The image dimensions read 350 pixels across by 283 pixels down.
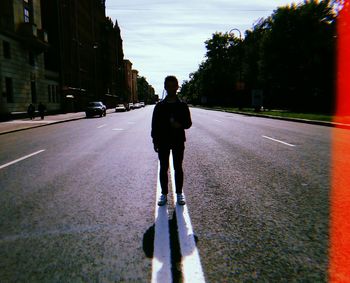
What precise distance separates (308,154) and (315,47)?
34.3m

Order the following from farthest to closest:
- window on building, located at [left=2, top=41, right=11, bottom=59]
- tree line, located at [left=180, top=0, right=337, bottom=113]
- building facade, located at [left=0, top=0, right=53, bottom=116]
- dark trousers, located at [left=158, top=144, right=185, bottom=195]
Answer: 1. tree line, located at [left=180, top=0, right=337, bottom=113]
2. window on building, located at [left=2, top=41, right=11, bottom=59]
3. building facade, located at [left=0, top=0, right=53, bottom=116]
4. dark trousers, located at [left=158, top=144, right=185, bottom=195]

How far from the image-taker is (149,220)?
409 centimetres

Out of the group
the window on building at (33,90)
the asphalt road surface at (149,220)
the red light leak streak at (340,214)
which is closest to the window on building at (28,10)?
the window on building at (33,90)

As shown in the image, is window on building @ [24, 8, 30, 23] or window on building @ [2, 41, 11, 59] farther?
window on building @ [24, 8, 30, 23]

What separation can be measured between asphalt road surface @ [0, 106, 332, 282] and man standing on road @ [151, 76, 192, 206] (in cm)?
40

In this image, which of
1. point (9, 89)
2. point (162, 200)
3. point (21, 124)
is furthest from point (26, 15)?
point (162, 200)

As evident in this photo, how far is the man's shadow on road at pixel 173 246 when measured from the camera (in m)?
2.83

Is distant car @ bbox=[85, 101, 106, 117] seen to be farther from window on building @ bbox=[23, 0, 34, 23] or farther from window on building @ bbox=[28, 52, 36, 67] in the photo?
window on building @ bbox=[23, 0, 34, 23]

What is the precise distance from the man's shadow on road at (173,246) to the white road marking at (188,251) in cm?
3

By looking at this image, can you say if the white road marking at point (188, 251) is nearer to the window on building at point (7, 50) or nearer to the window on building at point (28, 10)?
the window on building at point (7, 50)

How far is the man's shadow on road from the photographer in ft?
9.27

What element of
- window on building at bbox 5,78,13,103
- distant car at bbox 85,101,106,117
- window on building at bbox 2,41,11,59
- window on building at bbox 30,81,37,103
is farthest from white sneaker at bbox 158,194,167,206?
window on building at bbox 30,81,37,103

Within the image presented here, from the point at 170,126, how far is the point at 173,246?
6.14 feet

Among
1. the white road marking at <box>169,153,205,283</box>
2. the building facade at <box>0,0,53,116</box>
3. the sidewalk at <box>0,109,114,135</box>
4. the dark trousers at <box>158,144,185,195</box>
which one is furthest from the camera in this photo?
the building facade at <box>0,0,53,116</box>
